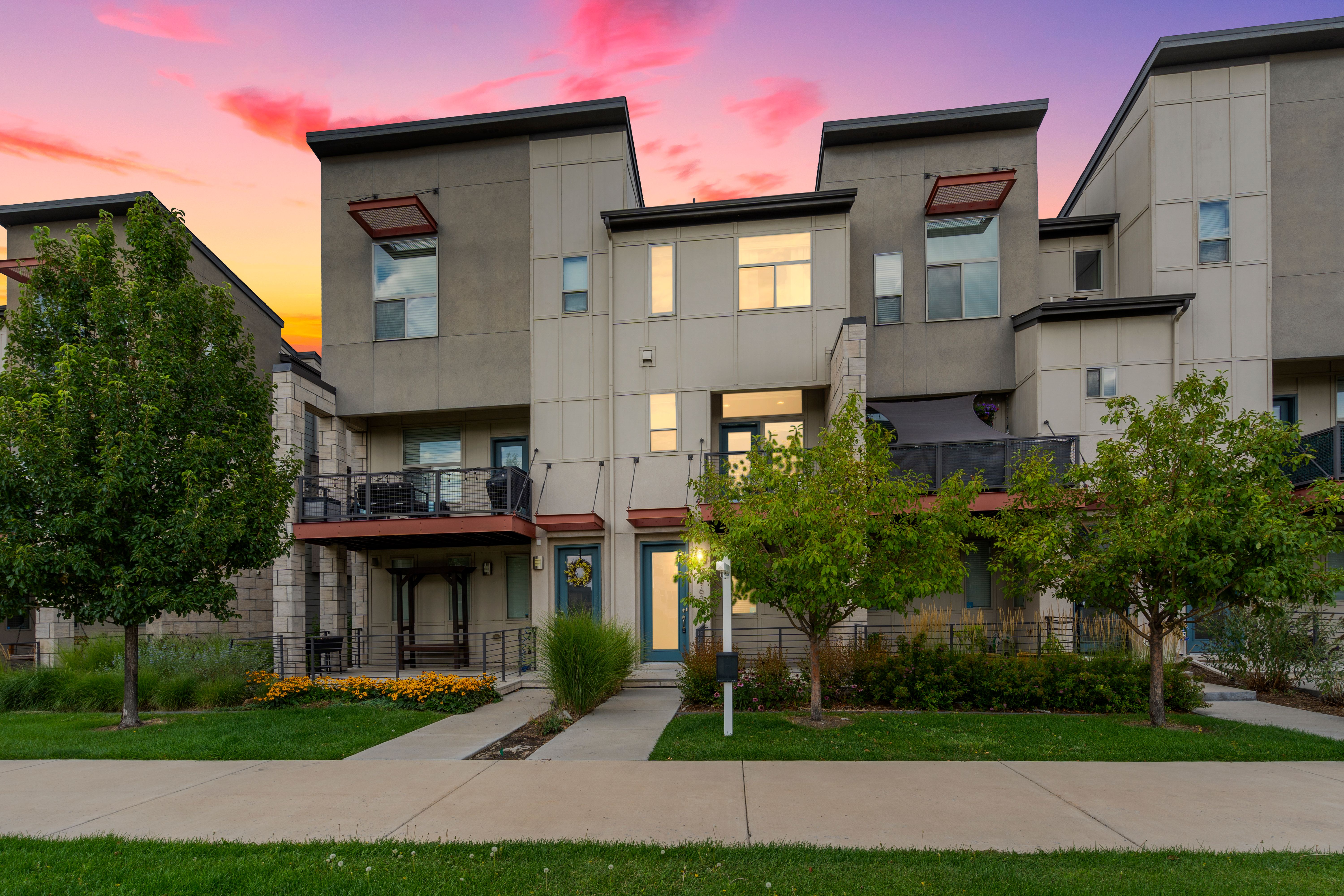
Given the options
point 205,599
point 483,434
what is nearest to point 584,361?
point 483,434

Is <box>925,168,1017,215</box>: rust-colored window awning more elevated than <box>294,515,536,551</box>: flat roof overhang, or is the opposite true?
<box>925,168,1017,215</box>: rust-colored window awning

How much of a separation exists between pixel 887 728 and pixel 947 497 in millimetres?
3156

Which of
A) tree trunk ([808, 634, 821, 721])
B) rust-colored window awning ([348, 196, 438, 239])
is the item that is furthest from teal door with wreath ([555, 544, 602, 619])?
rust-colored window awning ([348, 196, 438, 239])

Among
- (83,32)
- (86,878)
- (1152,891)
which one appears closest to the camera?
(1152,891)

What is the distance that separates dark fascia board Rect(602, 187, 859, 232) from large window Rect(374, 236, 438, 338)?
4.52 metres

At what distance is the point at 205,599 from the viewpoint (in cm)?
1080

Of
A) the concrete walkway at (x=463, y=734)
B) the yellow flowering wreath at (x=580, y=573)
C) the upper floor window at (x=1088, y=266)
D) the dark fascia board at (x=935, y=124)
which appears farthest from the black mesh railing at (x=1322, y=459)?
the concrete walkway at (x=463, y=734)

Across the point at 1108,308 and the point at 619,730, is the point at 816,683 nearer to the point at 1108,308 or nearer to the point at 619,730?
the point at 619,730

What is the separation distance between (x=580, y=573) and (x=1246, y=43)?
18477 millimetres

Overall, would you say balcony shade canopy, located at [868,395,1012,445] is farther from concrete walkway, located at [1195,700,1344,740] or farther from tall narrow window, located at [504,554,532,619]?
tall narrow window, located at [504,554,532,619]

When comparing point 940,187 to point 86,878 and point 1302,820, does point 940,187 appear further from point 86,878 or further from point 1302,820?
point 86,878

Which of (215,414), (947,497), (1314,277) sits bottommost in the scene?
(947,497)

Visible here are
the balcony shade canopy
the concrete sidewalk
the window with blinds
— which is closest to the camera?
the concrete sidewalk

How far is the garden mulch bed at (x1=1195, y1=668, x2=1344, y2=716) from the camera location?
11430 mm
